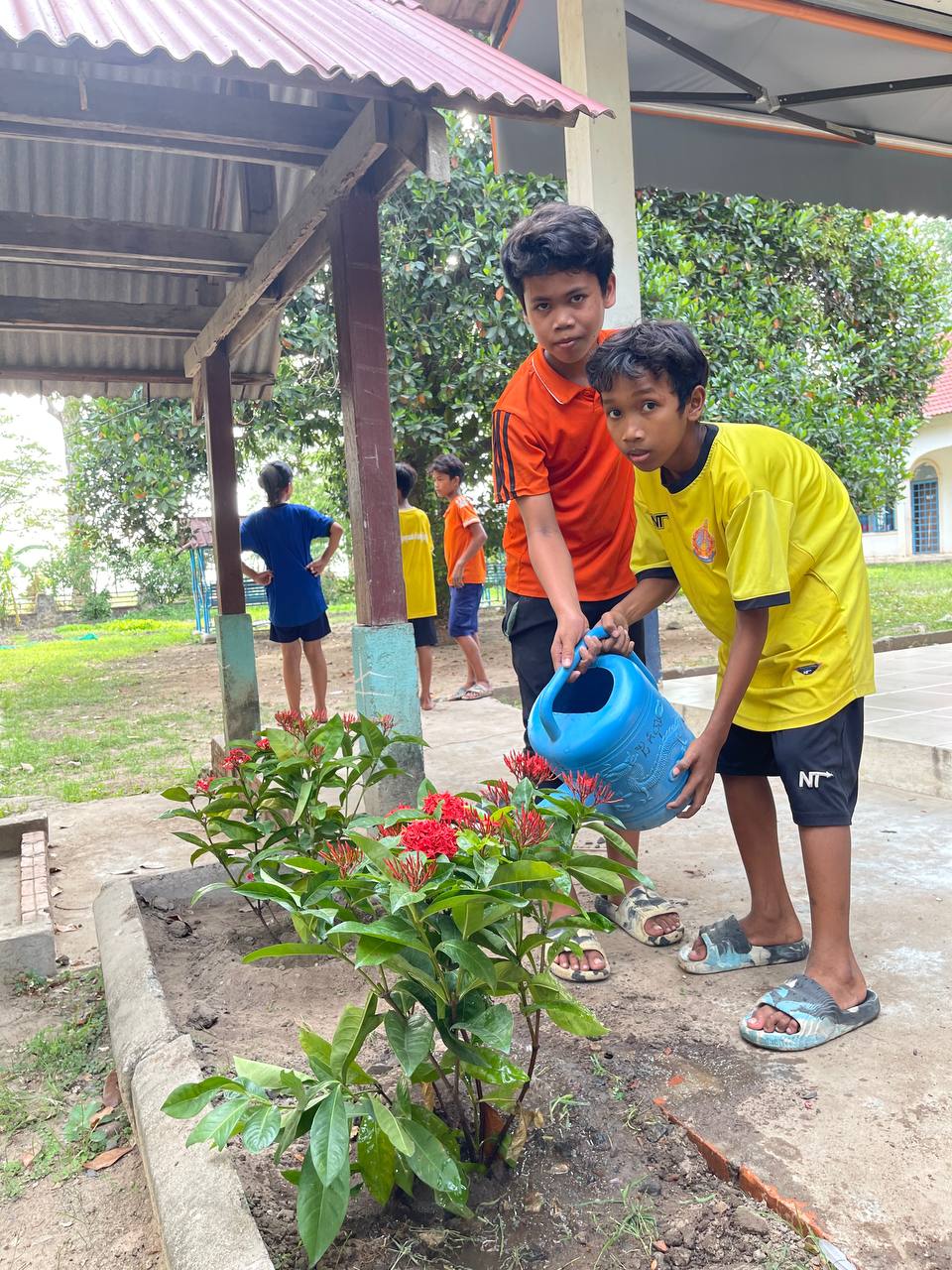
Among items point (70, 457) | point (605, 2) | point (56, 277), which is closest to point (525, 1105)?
point (605, 2)

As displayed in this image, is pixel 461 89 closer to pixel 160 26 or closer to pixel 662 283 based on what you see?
pixel 160 26

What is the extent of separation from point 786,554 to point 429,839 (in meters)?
1.12

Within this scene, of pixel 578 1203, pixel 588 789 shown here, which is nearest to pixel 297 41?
pixel 588 789

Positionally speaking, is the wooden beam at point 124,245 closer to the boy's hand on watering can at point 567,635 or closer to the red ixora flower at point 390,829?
the boy's hand on watering can at point 567,635

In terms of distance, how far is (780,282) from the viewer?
10.2m

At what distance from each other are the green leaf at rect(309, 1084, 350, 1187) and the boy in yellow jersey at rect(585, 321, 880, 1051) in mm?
975

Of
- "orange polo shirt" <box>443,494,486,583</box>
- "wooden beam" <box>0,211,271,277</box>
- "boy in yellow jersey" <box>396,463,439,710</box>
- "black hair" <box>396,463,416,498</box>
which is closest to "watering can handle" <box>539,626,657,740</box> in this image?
"wooden beam" <box>0,211,271,277</box>

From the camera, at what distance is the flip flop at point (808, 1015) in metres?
1.92

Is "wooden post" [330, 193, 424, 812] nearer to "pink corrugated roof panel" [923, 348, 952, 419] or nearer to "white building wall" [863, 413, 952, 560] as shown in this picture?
"white building wall" [863, 413, 952, 560]

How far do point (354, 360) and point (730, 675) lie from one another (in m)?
1.95

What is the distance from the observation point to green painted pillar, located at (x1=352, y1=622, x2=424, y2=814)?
128 inches

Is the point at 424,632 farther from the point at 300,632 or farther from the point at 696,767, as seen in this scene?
the point at 696,767

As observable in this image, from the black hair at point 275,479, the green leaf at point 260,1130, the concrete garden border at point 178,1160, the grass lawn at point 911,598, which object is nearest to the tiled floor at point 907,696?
the grass lawn at point 911,598

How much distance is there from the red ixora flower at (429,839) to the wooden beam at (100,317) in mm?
4555
